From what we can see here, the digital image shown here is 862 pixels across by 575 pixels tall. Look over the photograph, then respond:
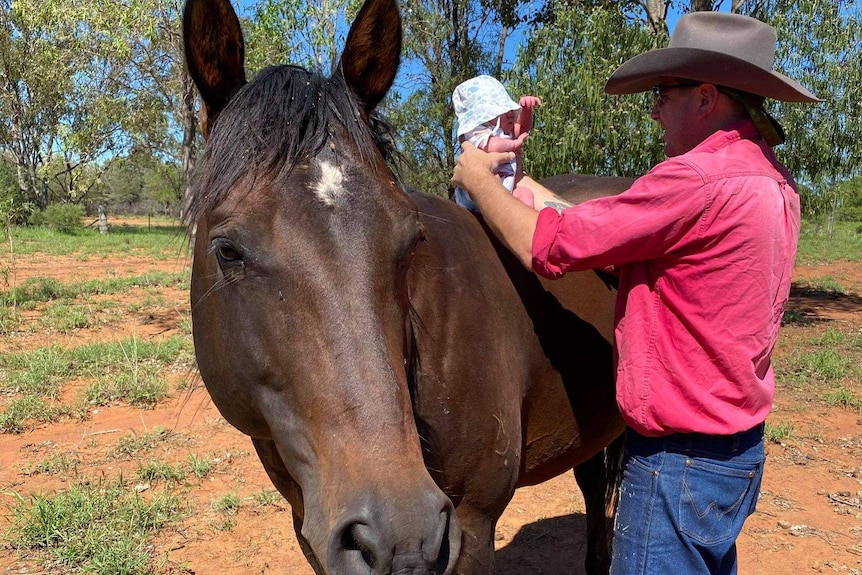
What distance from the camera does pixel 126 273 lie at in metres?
14.3

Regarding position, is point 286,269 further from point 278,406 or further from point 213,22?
point 213,22

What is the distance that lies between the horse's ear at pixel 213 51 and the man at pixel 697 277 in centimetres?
105

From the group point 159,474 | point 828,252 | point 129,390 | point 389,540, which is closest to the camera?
point 389,540

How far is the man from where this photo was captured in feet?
5.04

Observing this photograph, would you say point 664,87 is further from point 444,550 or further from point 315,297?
point 444,550

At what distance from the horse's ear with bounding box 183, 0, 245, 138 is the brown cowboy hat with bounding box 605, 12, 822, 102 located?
4.24 ft

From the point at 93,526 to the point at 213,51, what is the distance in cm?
310

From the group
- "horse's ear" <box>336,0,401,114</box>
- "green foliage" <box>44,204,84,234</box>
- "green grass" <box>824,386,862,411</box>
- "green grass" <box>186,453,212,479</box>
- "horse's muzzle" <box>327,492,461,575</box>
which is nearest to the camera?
"horse's muzzle" <box>327,492,461,575</box>

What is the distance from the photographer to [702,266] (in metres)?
1.56

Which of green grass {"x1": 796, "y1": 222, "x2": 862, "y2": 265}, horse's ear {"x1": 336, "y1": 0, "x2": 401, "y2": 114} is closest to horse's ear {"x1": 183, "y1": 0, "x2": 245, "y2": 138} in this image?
horse's ear {"x1": 336, "y1": 0, "x2": 401, "y2": 114}

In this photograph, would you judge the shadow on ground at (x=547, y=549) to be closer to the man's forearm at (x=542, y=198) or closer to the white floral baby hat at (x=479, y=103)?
the man's forearm at (x=542, y=198)

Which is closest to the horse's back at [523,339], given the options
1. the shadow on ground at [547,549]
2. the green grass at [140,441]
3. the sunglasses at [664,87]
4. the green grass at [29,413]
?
the sunglasses at [664,87]

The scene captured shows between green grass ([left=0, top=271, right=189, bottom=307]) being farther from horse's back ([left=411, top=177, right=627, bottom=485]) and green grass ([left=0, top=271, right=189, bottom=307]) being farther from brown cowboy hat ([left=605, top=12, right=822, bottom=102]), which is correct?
brown cowboy hat ([left=605, top=12, right=822, bottom=102])

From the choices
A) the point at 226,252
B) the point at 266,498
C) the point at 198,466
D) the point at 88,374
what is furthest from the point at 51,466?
the point at 226,252
